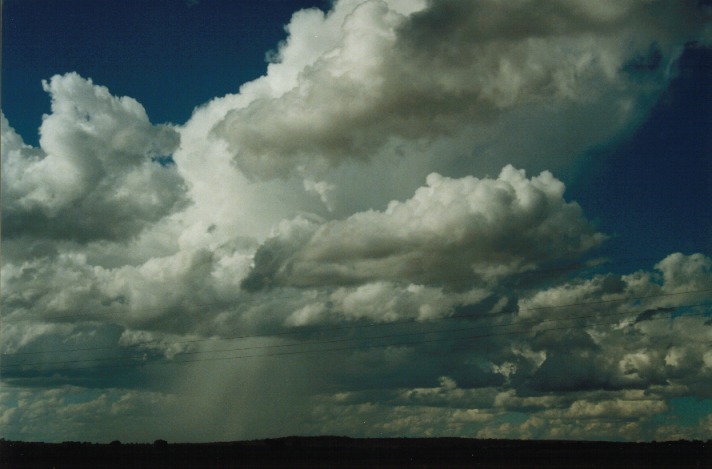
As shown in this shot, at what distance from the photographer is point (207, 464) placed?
181250 millimetres

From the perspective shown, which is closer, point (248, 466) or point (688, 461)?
point (248, 466)

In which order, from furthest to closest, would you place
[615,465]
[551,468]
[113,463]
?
1. [113,463]
2. [615,465]
3. [551,468]

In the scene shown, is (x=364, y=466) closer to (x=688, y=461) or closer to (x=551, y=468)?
(x=551, y=468)

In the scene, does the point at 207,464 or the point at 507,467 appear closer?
the point at 507,467

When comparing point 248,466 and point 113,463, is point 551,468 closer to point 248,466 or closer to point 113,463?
point 248,466

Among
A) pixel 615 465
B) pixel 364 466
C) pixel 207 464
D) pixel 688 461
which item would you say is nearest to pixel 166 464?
pixel 207 464

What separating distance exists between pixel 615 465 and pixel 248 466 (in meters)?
85.9

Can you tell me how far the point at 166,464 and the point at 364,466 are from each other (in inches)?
1887

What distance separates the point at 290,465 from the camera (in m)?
179

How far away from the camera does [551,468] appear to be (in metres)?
161

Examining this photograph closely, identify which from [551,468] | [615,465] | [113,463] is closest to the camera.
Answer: [551,468]

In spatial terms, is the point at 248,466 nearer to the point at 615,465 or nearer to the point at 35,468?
the point at 35,468

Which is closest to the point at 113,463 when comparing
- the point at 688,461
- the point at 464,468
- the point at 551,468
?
the point at 464,468

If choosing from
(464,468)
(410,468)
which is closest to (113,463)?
(410,468)
